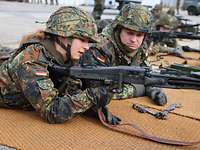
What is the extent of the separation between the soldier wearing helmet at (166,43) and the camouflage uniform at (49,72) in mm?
4183

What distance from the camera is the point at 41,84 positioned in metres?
2.80

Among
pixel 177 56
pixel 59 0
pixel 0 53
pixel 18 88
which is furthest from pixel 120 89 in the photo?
pixel 59 0

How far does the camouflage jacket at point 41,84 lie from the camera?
111 inches

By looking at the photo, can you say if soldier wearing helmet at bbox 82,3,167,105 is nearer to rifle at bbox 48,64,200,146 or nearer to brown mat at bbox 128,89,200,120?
brown mat at bbox 128,89,200,120

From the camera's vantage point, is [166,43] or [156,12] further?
[156,12]

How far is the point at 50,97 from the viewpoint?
2840mm

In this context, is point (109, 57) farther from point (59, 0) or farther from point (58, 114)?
point (59, 0)

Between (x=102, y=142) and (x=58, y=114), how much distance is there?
36 cm

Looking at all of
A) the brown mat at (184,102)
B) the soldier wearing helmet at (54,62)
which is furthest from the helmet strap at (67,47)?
the brown mat at (184,102)

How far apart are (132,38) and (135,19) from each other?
0.59 ft

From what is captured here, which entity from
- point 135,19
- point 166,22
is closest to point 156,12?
point 166,22

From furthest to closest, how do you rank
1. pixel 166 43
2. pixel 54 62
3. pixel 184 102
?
1. pixel 166 43
2. pixel 184 102
3. pixel 54 62

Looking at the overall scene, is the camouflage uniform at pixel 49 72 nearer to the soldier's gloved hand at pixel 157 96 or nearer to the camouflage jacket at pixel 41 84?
the camouflage jacket at pixel 41 84

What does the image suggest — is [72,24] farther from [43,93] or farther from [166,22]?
[166,22]
